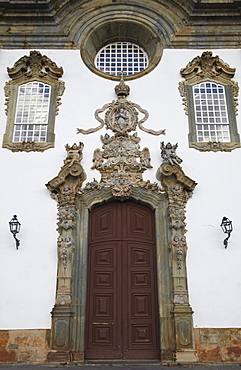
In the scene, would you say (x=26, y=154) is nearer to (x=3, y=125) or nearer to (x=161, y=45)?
(x=3, y=125)

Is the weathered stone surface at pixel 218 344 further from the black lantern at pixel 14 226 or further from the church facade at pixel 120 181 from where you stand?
the black lantern at pixel 14 226

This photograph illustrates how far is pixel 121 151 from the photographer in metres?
10.0

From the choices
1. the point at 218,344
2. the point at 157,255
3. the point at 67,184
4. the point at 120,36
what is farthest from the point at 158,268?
the point at 120,36

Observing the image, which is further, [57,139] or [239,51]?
[239,51]

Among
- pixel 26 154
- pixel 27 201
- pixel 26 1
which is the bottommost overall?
pixel 27 201

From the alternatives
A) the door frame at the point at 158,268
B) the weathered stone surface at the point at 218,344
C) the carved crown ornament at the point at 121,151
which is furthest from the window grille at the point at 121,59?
the weathered stone surface at the point at 218,344

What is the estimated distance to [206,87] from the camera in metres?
10.9

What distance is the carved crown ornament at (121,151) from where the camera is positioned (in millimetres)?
9727

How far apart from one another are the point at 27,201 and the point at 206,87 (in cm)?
527

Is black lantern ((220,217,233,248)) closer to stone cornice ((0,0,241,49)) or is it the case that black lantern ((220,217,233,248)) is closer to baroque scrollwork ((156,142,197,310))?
baroque scrollwork ((156,142,197,310))

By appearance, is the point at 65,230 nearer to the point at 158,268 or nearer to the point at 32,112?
the point at 158,268

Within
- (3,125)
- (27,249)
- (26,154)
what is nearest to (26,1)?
(3,125)

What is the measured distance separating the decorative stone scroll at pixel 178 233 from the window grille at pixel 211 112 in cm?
104

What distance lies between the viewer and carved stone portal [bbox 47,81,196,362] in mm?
8609
